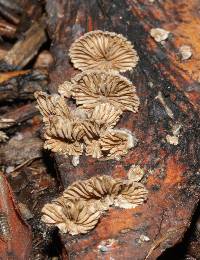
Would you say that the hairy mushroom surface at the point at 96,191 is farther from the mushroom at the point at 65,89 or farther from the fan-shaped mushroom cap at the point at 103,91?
the mushroom at the point at 65,89

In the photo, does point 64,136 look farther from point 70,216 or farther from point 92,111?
point 70,216

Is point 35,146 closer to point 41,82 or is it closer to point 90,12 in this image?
point 41,82

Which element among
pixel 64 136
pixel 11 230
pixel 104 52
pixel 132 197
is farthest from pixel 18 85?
pixel 132 197

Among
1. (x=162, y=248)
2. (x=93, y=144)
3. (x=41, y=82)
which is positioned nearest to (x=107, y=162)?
(x=93, y=144)

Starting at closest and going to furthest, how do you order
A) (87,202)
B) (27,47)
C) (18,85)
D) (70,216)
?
(70,216) < (87,202) < (18,85) < (27,47)

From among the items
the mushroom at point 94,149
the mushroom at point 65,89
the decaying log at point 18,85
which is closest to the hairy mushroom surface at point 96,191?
the mushroom at point 94,149

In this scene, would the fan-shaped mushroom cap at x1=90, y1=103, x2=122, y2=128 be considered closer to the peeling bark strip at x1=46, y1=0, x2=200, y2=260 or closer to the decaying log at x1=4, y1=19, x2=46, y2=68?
the peeling bark strip at x1=46, y1=0, x2=200, y2=260
